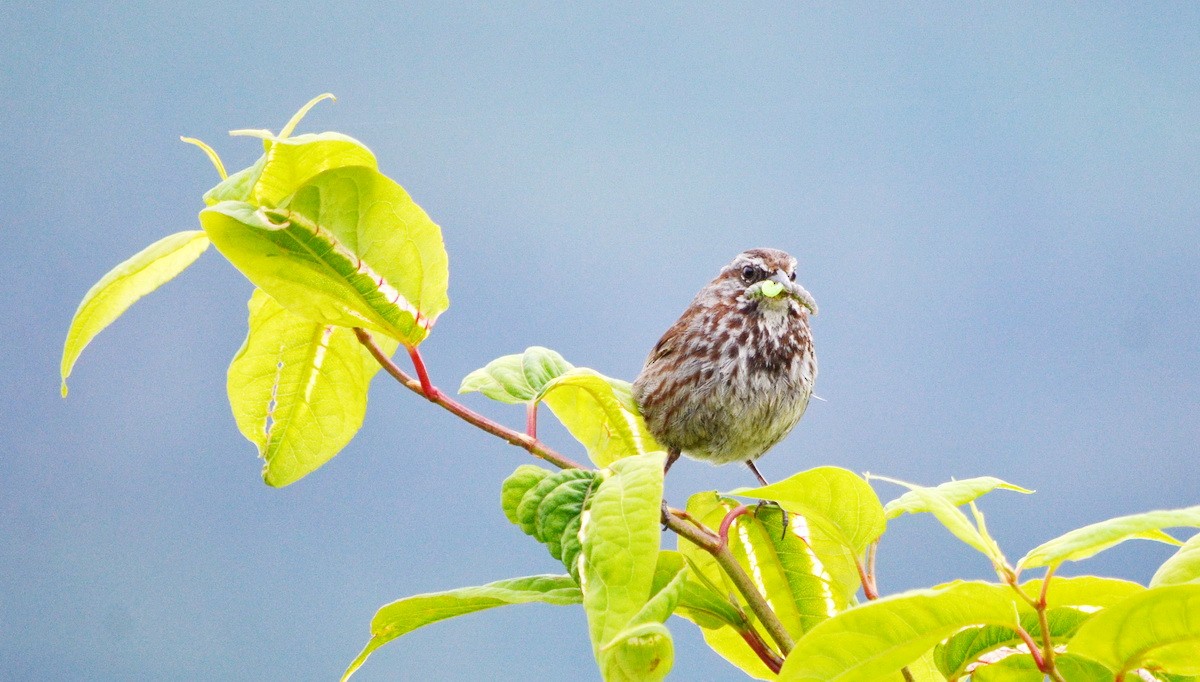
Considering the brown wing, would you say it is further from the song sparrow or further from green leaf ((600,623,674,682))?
green leaf ((600,623,674,682))

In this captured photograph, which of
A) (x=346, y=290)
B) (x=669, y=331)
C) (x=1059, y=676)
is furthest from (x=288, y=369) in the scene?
(x=669, y=331)

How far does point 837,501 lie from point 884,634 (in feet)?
0.97

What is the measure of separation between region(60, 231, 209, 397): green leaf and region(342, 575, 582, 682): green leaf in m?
0.42

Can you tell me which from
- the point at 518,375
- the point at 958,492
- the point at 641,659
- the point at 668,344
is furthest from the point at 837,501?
the point at 668,344

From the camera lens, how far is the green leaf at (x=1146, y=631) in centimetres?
91

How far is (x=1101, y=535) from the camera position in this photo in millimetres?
930

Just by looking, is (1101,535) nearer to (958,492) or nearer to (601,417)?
(958,492)

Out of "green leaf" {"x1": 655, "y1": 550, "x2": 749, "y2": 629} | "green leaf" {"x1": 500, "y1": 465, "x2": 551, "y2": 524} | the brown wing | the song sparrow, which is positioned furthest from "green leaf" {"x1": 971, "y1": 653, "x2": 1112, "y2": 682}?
the brown wing

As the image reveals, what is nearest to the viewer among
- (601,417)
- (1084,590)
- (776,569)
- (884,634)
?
(884,634)

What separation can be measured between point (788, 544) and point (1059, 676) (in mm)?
448

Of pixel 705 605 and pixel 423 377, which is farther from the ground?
pixel 423 377

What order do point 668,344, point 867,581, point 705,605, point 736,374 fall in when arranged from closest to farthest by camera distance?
point 705,605 → point 867,581 → point 736,374 → point 668,344

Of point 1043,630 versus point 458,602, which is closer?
point 1043,630

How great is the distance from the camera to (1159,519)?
0.91 metres
